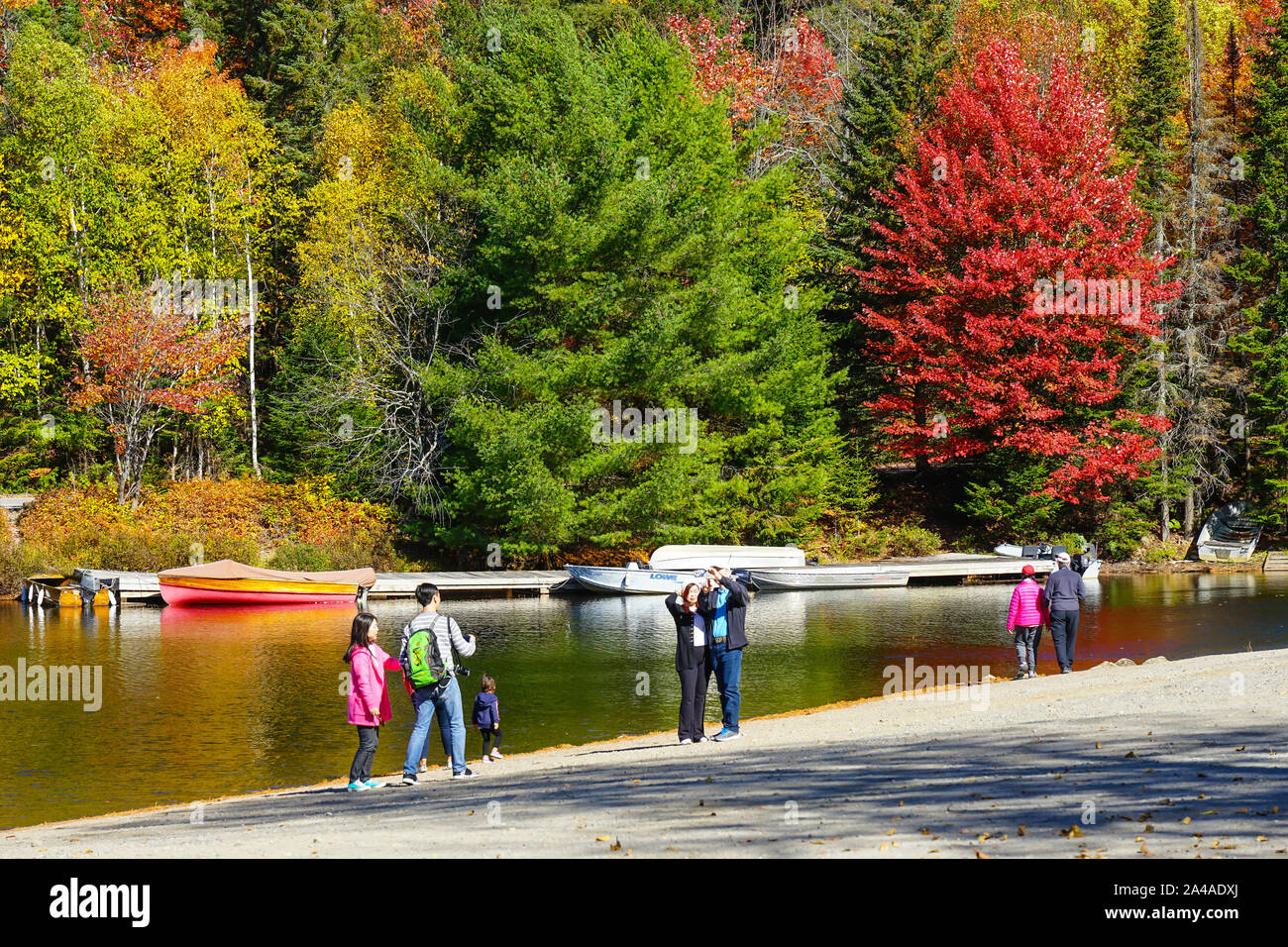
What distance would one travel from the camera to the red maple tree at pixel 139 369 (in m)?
44.1

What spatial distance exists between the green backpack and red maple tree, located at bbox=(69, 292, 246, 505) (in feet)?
118

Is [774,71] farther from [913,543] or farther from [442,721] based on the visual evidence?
[442,721]

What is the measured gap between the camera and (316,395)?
4528cm

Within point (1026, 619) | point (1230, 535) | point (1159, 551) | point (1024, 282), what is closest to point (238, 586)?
point (1026, 619)

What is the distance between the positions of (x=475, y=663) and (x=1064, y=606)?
12.0 metres

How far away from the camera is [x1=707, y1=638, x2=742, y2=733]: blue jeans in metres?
14.2

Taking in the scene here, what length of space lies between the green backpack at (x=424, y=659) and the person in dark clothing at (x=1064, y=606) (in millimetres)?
11699

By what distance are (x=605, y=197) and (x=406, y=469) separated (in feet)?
39.5

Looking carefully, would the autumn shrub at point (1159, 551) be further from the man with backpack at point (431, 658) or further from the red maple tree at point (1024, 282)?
the man with backpack at point (431, 658)

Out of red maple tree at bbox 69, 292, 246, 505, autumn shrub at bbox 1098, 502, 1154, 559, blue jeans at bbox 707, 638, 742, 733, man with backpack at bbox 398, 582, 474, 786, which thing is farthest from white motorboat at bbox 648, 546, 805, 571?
man with backpack at bbox 398, 582, 474, 786

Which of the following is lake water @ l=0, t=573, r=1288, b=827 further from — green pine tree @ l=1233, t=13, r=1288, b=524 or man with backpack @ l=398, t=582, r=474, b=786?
green pine tree @ l=1233, t=13, r=1288, b=524

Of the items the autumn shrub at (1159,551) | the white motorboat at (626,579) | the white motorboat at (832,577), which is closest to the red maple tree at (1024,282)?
the autumn shrub at (1159,551)

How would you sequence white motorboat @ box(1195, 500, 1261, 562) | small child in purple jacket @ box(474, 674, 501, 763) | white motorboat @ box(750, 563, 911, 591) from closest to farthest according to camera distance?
1. small child in purple jacket @ box(474, 674, 501, 763)
2. white motorboat @ box(750, 563, 911, 591)
3. white motorboat @ box(1195, 500, 1261, 562)

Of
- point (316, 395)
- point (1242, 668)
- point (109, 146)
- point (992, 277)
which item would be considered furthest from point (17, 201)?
point (1242, 668)
